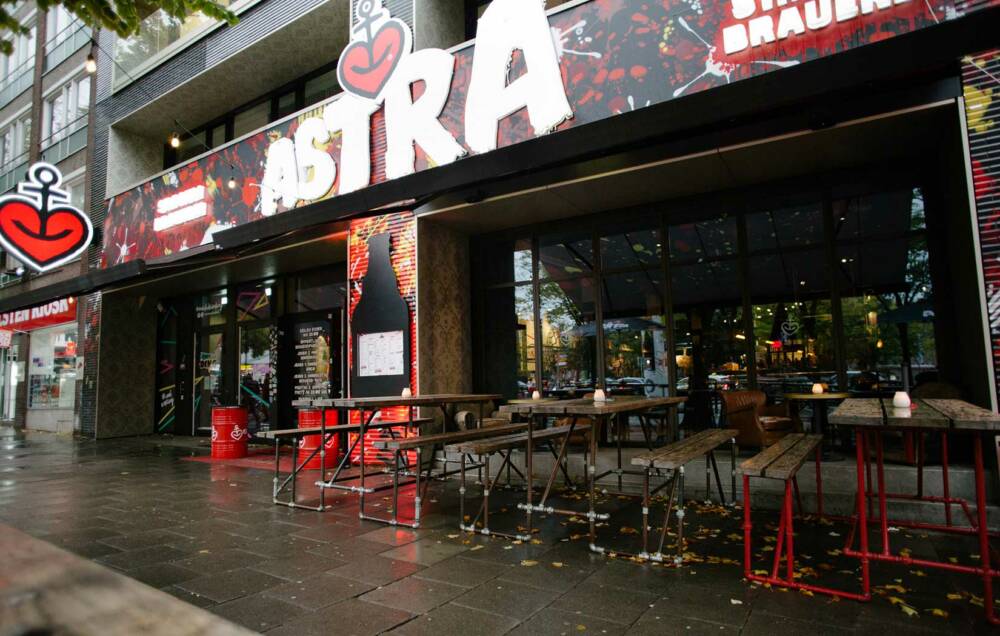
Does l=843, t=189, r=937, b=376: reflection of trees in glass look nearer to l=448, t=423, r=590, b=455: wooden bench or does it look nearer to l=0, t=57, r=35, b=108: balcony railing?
l=448, t=423, r=590, b=455: wooden bench

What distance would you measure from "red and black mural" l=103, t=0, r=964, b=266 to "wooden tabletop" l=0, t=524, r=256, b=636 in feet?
19.0

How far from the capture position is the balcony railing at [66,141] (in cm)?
1577

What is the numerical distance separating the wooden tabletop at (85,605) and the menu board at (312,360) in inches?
401

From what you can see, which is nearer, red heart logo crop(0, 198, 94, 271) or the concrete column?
the concrete column

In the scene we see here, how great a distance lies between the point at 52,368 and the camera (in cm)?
1714

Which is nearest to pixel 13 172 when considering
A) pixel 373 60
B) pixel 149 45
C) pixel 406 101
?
pixel 149 45

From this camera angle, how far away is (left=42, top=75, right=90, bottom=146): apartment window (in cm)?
1616

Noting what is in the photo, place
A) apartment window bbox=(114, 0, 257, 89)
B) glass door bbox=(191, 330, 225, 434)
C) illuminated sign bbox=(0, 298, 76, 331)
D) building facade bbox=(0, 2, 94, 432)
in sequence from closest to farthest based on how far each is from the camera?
apartment window bbox=(114, 0, 257, 89), glass door bbox=(191, 330, 225, 434), illuminated sign bbox=(0, 298, 76, 331), building facade bbox=(0, 2, 94, 432)

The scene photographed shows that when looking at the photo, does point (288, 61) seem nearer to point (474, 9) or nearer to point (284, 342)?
point (474, 9)

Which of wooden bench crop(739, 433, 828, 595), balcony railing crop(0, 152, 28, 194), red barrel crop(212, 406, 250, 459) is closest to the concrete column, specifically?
red barrel crop(212, 406, 250, 459)

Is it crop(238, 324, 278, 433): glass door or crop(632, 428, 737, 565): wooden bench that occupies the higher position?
crop(238, 324, 278, 433): glass door

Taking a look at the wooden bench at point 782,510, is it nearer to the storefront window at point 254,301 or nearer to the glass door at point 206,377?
the storefront window at point 254,301

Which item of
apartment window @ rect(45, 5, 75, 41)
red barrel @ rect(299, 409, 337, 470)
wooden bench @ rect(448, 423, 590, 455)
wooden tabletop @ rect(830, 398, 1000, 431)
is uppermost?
apartment window @ rect(45, 5, 75, 41)

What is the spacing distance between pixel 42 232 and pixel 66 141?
16.4ft
